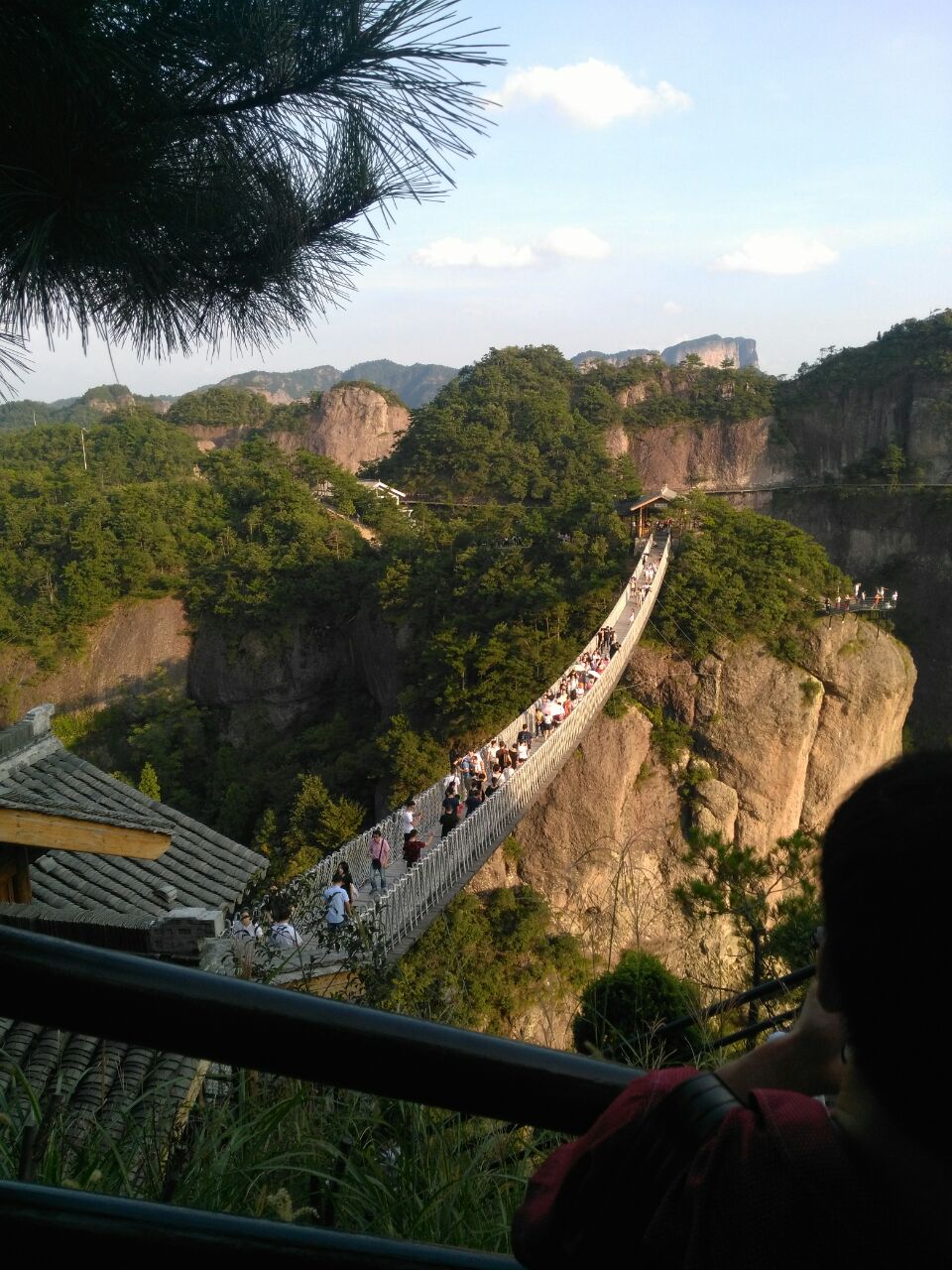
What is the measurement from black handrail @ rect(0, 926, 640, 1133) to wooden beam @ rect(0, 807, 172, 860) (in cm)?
339

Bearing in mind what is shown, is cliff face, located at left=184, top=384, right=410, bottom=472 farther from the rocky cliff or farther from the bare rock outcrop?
the rocky cliff

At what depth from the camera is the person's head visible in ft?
1.64

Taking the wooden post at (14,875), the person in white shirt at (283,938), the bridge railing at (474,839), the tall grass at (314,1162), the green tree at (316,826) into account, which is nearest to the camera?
the tall grass at (314,1162)

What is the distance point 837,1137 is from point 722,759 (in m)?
15.5

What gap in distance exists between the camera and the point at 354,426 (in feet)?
128

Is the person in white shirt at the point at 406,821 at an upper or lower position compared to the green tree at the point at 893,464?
lower

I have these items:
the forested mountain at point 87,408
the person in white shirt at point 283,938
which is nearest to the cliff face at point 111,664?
the person in white shirt at point 283,938

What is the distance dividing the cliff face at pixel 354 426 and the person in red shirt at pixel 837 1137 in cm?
3841

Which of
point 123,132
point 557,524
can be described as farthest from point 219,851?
point 557,524

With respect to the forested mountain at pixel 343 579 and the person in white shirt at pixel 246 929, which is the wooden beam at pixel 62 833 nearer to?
the person in white shirt at pixel 246 929

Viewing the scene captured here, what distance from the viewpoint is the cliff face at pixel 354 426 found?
38.8 m

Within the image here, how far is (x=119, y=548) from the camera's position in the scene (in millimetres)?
23047

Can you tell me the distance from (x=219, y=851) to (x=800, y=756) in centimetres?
1193

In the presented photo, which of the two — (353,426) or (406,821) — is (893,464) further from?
(406,821)
